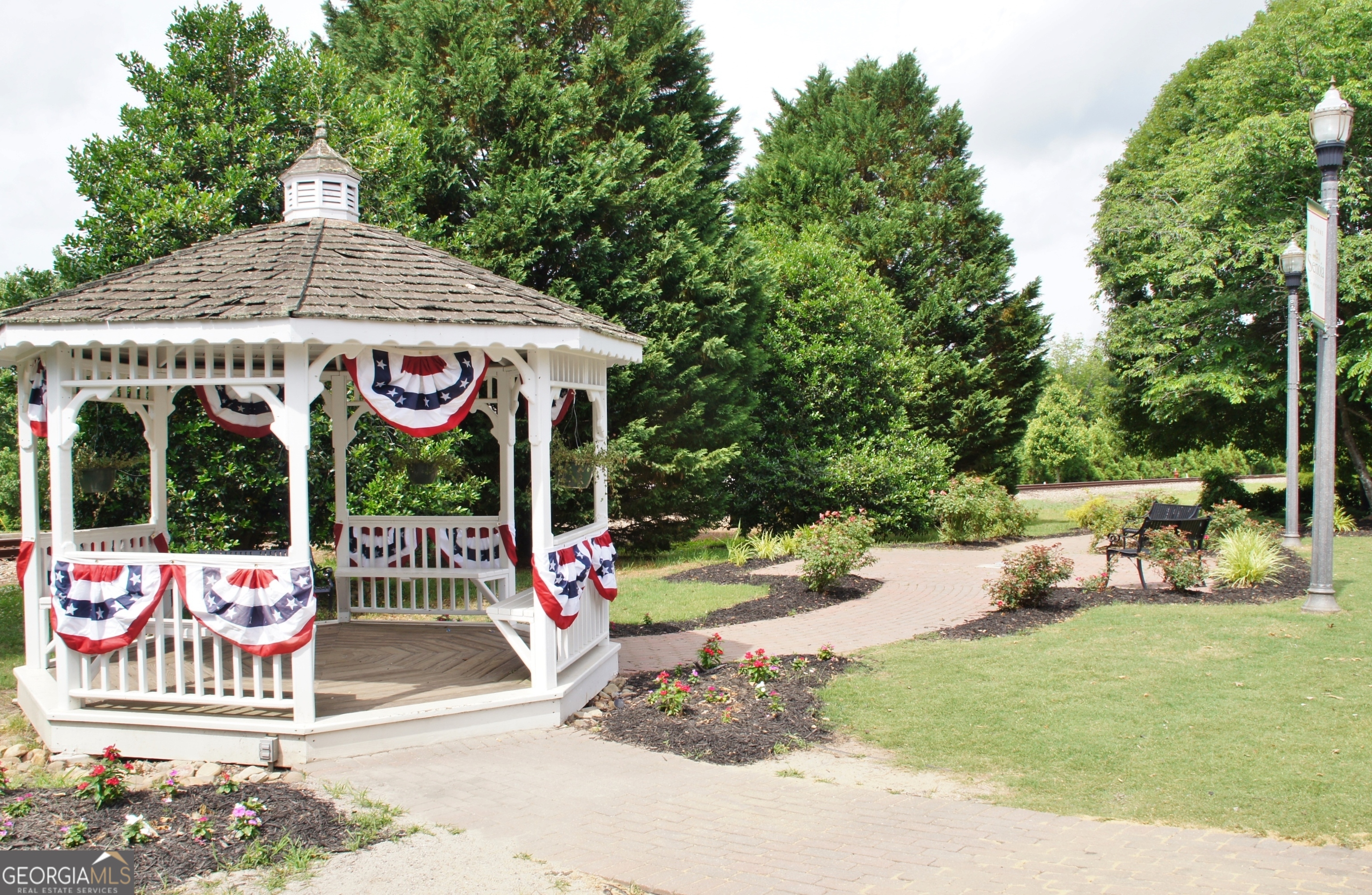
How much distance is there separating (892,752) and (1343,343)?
62.1 ft

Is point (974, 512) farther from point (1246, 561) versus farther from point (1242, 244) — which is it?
point (1242, 244)

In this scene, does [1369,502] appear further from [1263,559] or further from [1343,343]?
[1263,559]

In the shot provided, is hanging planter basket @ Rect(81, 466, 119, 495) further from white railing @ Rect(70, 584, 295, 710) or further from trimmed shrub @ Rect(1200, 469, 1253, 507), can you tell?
trimmed shrub @ Rect(1200, 469, 1253, 507)

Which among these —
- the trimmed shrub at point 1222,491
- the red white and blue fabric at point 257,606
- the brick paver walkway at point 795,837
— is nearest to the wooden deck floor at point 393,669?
the red white and blue fabric at point 257,606

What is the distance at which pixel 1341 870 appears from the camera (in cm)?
401

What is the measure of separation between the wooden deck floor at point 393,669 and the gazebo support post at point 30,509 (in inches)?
29.9

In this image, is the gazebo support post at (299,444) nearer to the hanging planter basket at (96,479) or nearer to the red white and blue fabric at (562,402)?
the red white and blue fabric at (562,402)

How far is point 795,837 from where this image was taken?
14.9 ft

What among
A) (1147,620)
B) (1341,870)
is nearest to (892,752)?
(1341,870)

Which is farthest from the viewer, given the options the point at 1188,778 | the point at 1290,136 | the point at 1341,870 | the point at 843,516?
the point at 1290,136

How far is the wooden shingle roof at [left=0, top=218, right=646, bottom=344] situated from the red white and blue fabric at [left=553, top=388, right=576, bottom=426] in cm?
72

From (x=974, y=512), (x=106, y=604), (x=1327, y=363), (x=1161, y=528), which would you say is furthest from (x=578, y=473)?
(x=974, y=512)

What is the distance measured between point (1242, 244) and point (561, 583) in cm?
1875

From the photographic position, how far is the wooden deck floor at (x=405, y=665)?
22.0 feet
